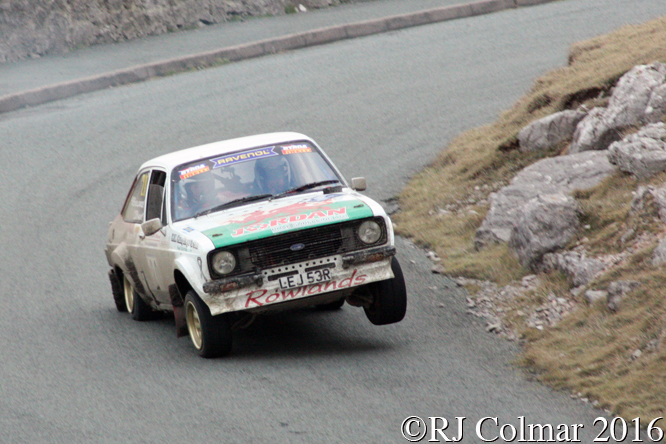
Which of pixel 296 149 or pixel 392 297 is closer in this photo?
pixel 392 297

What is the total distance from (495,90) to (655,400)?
36.6 feet

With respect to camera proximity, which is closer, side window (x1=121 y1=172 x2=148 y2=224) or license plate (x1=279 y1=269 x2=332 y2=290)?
Result: license plate (x1=279 y1=269 x2=332 y2=290)

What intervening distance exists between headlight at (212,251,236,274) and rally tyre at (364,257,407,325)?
1.29 metres

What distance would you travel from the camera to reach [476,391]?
659 centimetres

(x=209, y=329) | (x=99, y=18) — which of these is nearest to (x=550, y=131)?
(x=209, y=329)

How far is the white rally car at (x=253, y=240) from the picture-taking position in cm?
738

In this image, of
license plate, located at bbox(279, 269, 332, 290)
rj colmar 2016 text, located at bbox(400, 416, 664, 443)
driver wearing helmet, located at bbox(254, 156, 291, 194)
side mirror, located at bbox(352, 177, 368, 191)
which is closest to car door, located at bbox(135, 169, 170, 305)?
driver wearing helmet, located at bbox(254, 156, 291, 194)

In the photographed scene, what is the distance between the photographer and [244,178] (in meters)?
8.36

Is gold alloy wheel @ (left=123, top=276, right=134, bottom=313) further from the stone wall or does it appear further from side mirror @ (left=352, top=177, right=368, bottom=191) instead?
the stone wall

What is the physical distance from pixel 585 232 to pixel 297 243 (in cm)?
289

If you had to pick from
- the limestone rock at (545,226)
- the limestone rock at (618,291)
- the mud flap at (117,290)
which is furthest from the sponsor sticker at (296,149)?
the limestone rock at (618,291)

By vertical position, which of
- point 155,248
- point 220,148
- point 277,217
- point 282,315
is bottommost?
point 282,315

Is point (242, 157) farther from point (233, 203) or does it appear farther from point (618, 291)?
point (618, 291)

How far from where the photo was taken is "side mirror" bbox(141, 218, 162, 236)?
8.18 metres
